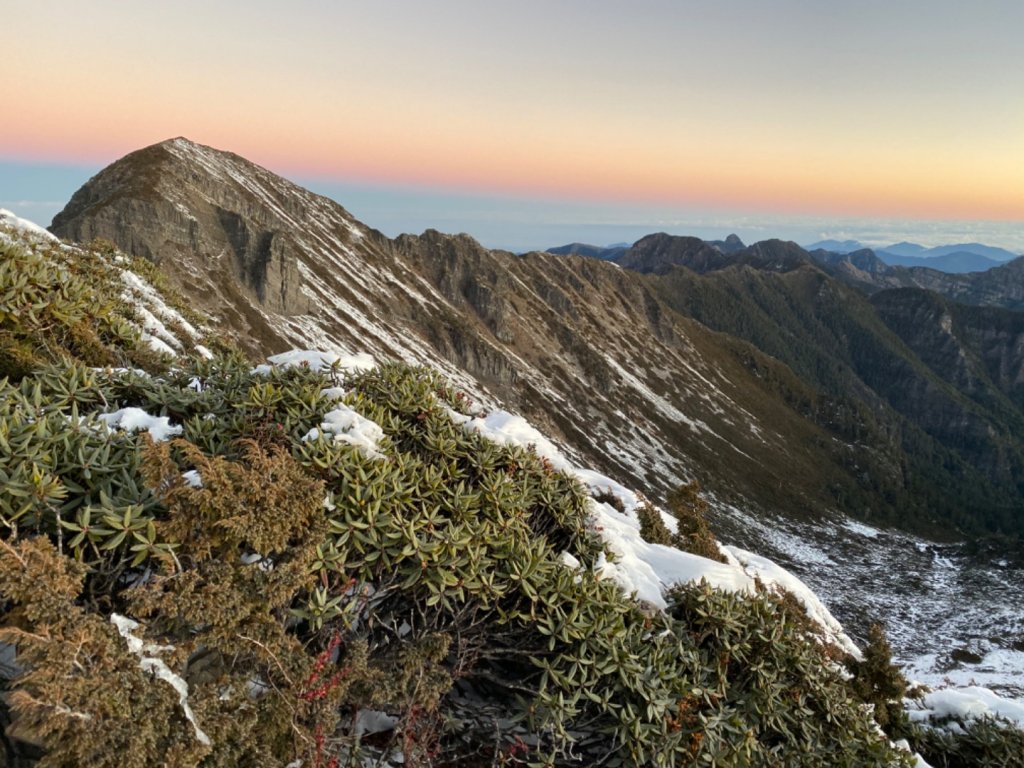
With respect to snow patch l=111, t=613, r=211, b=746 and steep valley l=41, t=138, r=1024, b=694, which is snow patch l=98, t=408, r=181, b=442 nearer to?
snow patch l=111, t=613, r=211, b=746

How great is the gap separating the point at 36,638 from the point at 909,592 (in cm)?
13459

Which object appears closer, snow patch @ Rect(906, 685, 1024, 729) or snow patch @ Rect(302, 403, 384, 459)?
snow patch @ Rect(302, 403, 384, 459)

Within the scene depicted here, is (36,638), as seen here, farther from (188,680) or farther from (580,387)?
(580,387)

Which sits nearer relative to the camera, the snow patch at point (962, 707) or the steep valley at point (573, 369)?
the snow patch at point (962, 707)

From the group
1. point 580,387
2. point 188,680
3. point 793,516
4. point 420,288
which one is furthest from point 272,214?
point 793,516

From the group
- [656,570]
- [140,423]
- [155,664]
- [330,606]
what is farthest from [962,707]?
[140,423]

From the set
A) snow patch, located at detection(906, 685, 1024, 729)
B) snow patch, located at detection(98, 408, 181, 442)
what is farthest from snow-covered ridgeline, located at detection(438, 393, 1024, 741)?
snow patch, located at detection(98, 408, 181, 442)

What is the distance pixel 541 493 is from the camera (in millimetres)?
9430

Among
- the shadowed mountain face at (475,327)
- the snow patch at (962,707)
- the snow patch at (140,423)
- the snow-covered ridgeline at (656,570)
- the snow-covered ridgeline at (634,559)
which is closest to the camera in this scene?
the snow patch at (140,423)

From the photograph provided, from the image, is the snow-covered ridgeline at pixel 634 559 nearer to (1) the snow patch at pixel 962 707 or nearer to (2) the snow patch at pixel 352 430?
(2) the snow patch at pixel 352 430

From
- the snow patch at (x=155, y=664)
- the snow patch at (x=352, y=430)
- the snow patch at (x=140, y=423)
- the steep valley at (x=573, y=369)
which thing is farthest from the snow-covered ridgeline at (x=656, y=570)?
the steep valley at (x=573, y=369)

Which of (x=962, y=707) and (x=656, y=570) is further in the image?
(x=962, y=707)

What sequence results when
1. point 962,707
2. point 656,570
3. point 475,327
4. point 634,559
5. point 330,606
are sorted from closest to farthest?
point 330,606
point 634,559
point 656,570
point 962,707
point 475,327

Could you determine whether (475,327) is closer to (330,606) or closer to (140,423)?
(140,423)
